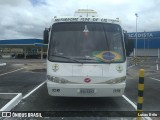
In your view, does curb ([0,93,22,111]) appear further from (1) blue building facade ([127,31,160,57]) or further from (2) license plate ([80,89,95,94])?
(1) blue building facade ([127,31,160,57])

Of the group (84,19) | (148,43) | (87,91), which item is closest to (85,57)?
(87,91)

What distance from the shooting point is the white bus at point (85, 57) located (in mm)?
9180

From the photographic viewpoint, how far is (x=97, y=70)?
364 inches

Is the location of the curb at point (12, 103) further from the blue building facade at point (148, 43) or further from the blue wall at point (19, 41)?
the blue building facade at point (148, 43)

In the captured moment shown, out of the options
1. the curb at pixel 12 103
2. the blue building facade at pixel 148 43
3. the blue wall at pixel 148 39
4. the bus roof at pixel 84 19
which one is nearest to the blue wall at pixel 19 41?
the blue building facade at pixel 148 43

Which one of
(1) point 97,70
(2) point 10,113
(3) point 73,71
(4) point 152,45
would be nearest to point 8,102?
(2) point 10,113

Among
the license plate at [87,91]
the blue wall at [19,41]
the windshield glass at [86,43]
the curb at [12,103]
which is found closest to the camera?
the curb at [12,103]

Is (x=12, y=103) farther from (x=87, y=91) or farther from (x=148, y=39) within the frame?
(x=148, y=39)

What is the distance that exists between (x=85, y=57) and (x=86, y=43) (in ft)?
1.64

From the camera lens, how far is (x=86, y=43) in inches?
380

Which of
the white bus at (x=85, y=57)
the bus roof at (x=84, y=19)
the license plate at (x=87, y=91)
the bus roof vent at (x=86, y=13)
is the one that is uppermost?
the bus roof vent at (x=86, y=13)

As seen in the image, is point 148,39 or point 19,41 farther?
point 148,39

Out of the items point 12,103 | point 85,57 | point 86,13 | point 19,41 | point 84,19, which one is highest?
point 86,13

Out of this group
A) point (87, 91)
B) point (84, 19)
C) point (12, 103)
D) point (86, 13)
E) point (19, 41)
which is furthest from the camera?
point (19, 41)
